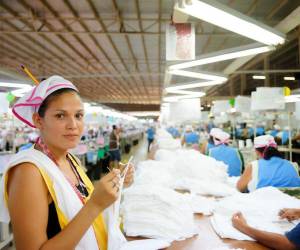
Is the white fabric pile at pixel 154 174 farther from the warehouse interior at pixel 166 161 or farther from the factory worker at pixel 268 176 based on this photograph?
the factory worker at pixel 268 176

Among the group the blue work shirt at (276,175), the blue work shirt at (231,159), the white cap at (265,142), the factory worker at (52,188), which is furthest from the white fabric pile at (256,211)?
the blue work shirt at (231,159)

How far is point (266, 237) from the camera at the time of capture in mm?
1613

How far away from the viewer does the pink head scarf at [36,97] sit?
42.8 inches

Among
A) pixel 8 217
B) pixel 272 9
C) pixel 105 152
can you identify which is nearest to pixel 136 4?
pixel 272 9

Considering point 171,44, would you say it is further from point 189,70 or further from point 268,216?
point 268,216

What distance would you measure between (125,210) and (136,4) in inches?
224

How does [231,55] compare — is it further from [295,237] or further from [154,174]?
[295,237]

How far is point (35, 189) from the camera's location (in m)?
0.93

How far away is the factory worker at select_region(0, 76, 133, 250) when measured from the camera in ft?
2.97

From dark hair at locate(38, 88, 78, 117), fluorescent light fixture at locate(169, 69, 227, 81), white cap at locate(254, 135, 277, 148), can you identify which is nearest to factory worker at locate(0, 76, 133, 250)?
dark hair at locate(38, 88, 78, 117)

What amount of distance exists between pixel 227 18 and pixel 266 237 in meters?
1.27

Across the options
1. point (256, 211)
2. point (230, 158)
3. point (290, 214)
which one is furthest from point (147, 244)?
point (230, 158)

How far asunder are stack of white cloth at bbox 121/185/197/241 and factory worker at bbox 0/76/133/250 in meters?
0.54

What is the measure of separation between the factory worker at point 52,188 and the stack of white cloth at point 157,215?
1.78 feet
